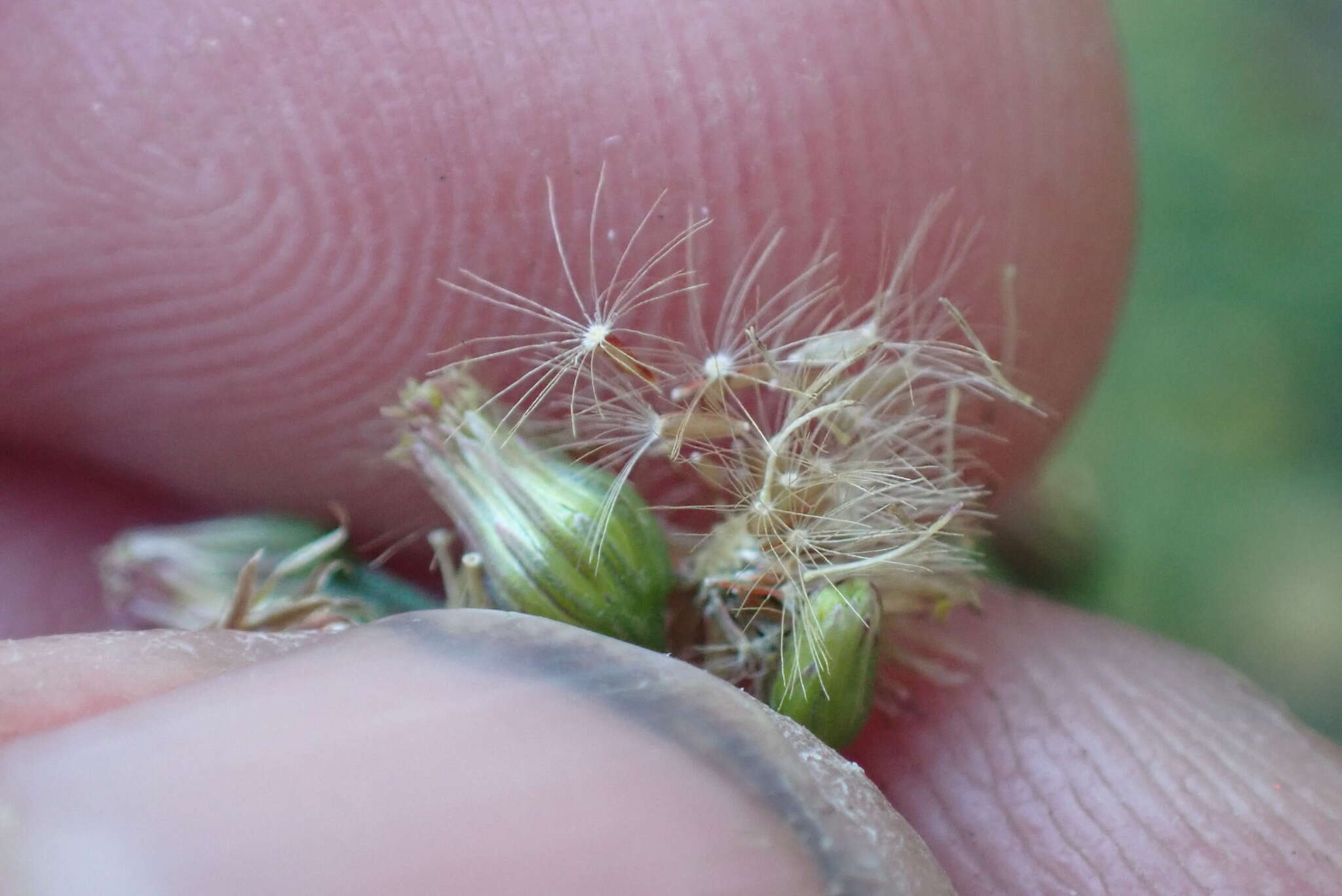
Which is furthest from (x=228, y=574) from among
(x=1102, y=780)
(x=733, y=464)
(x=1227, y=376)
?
(x=1227, y=376)

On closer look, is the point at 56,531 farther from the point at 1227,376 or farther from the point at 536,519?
the point at 1227,376

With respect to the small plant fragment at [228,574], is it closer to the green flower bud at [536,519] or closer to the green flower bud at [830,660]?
the green flower bud at [536,519]

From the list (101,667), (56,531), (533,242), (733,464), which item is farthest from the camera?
(56,531)

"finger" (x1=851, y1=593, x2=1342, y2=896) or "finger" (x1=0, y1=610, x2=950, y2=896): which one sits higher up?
"finger" (x1=0, y1=610, x2=950, y2=896)

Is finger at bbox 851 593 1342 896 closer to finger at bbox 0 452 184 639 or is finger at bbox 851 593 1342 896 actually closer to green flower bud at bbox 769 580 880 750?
green flower bud at bbox 769 580 880 750

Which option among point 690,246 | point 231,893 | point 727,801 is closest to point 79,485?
point 690,246

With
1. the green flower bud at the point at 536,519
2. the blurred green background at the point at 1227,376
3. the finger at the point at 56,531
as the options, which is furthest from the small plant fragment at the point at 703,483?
the blurred green background at the point at 1227,376

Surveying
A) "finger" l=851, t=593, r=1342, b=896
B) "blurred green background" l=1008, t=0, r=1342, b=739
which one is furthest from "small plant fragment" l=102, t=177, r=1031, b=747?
"blurred green background" l=1008, t=0, r=1342, b=739
